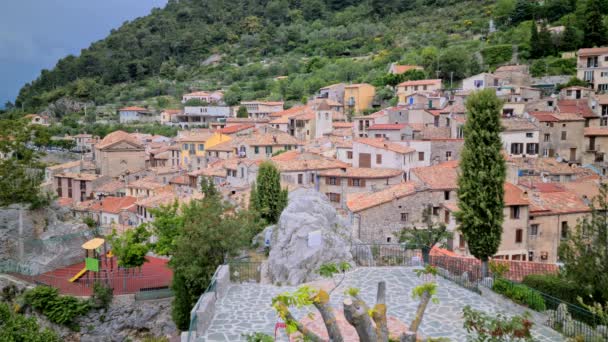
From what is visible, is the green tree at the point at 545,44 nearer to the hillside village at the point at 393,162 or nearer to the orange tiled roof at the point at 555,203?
→ the hillside village at the point at 393,162

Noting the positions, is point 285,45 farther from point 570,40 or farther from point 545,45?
point 570,40

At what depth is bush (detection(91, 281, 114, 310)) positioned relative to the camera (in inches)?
959

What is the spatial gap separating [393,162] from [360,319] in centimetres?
3018

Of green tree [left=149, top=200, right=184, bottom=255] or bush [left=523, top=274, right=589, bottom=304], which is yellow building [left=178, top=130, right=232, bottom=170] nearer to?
green tree [left=149, top=200, right=184, bottom=255]

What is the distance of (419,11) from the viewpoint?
407 ft

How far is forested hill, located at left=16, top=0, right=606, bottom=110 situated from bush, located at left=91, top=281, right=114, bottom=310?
57.9 metres


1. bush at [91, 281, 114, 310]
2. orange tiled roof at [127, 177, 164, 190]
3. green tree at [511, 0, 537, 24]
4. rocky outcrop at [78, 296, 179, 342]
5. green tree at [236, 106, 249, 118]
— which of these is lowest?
rocky outcrop at [78, 296, 179, 342]

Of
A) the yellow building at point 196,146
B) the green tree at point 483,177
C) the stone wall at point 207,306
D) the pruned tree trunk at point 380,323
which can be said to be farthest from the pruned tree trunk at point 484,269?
the yellow building at point 196,146

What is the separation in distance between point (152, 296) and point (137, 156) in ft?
122

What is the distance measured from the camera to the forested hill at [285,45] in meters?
85.8

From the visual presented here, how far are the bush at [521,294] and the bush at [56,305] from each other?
61.4 feet

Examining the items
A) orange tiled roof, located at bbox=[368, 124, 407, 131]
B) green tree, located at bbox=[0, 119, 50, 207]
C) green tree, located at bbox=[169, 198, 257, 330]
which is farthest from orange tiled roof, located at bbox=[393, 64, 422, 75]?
green tree, located at bbox=[169, 198, 257, 330]

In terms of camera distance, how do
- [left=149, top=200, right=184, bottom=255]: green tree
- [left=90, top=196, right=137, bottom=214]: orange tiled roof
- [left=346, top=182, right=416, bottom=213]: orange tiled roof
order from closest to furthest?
[left=149, top=200, right=184, bottom=255]: green tree < [left=346, top=182, right=416, bottom=213]: orange tiled roof < [left=90, top=196, right=137, bottom=214]: orange tiled roof

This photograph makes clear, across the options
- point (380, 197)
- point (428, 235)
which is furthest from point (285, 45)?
point (428, 235)
